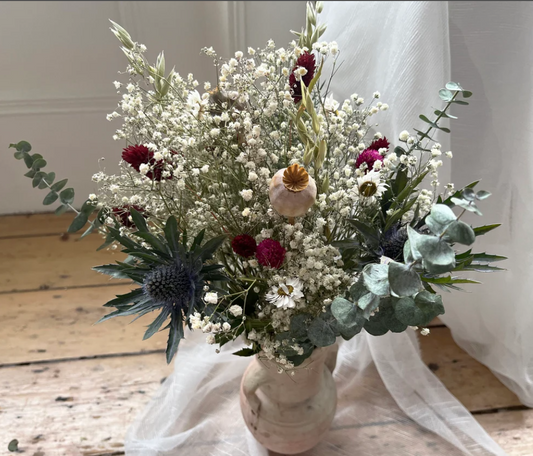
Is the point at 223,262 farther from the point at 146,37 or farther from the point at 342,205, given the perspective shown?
the point at 146,37

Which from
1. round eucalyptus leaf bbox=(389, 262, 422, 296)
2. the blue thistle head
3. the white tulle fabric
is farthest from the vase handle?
round eucalyptus leaf bbox=(389, 262, 422, 296)

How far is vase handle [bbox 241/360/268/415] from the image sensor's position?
2.40 ft

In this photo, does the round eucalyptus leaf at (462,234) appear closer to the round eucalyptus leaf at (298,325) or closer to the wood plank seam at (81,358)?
the round eucalyptus leaf at (298,325)

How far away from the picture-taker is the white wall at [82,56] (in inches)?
46.3

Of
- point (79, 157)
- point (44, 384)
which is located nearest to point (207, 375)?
point (44, 384)

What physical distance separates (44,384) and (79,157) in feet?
2.03

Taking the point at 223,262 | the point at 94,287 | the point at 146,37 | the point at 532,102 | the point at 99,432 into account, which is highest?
the point at 146,37

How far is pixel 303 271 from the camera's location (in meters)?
0.54

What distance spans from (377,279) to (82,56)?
108cm

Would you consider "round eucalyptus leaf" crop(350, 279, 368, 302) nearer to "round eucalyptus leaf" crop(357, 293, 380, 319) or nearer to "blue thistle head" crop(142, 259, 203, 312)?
"round eucalyptus leaf" crop(357, 293, 380, 319)

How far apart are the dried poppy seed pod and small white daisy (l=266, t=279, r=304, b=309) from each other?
0.27ft

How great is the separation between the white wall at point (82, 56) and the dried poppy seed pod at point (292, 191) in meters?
0.84

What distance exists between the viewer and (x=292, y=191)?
491 mm

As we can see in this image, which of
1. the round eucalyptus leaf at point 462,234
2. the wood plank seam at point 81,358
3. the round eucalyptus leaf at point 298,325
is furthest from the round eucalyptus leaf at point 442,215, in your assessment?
the wood plank seam at point 81,358
